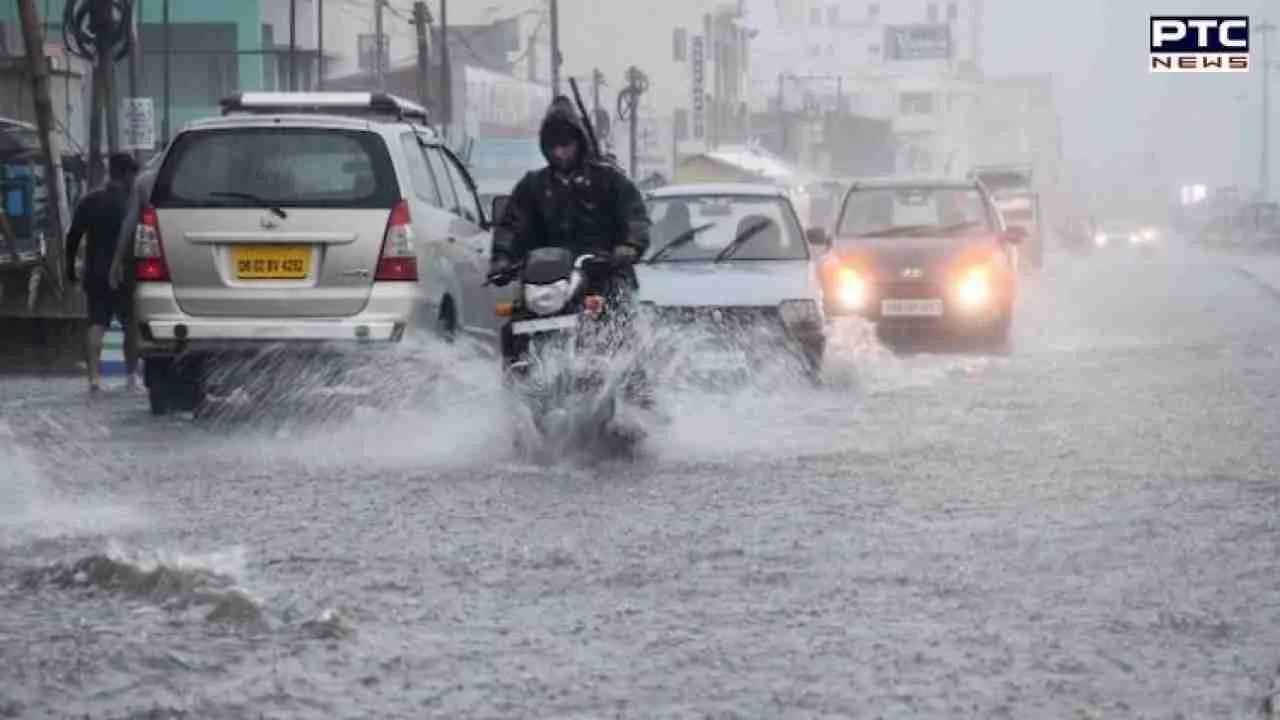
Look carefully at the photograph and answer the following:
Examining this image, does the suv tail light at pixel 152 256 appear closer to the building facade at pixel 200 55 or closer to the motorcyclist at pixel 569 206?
the motorcyclist at pixel 569 206

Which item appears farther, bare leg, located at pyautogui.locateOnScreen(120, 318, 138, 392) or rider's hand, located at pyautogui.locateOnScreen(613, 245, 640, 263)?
bare leg, located at pyautogui.locateOnScreen(120, 318, 138, 392)

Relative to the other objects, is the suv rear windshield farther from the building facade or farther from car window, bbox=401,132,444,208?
the building facade

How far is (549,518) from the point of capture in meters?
9.50

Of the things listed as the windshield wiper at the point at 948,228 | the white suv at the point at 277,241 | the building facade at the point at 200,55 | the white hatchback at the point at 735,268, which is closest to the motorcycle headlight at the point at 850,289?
the windshield wiper at the point at 948,228

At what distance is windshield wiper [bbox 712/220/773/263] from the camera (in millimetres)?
16234

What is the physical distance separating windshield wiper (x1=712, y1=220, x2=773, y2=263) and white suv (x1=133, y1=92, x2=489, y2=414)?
3.18 m

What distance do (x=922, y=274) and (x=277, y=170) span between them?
914 centimetres

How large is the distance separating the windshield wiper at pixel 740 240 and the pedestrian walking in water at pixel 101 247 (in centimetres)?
416

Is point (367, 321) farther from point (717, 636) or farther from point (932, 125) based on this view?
point (932, 125)

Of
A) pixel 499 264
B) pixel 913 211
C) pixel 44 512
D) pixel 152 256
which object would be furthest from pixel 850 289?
pixel 44 512

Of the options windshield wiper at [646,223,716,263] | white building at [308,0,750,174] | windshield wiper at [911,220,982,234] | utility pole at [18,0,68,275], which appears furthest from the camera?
white building at [308,0,750,174]

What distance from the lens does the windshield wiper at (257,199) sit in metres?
13.2

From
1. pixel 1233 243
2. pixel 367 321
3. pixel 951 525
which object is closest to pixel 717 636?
pixel 951 525

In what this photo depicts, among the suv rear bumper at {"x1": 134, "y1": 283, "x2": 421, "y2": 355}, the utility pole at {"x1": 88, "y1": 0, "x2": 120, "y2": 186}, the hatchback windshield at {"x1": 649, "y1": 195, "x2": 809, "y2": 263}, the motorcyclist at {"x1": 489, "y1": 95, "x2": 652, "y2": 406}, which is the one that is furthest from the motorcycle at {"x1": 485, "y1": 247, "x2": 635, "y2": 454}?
the utility pole at {"x1": 88, "y1": 0, "x2": 120, "y2": 186}
